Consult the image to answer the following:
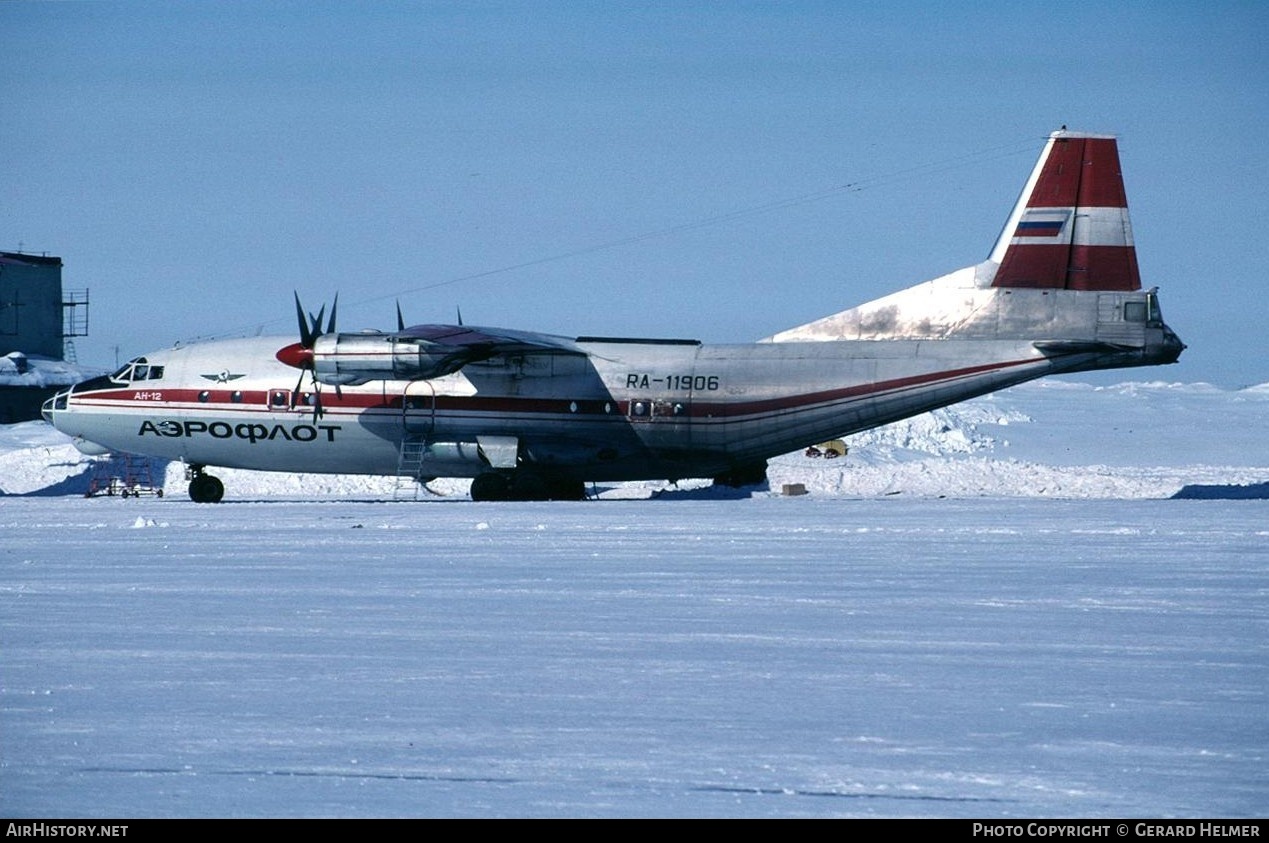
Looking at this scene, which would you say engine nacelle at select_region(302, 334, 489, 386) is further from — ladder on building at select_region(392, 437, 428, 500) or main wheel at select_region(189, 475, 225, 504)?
main wheel at select_region(189, 475, 225, 504)

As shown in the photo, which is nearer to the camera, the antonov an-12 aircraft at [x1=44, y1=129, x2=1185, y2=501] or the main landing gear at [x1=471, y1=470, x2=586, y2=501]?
the antonov an-12 aircraft at [x1=44, y1=129, x2=1185, y2=501]

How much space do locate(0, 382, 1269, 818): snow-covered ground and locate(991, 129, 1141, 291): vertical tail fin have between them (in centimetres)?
844

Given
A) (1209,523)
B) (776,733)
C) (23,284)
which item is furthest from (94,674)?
(23,284)

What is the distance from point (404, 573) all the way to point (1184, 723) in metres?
9.21

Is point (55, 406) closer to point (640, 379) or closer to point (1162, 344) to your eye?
point (640, 379)

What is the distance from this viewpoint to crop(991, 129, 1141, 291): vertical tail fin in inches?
1072

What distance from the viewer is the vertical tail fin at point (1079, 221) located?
27.2m

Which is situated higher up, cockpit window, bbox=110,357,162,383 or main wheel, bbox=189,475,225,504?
cockpit window, bbox=110,357,162,383

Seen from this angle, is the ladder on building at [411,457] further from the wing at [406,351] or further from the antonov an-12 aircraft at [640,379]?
the wing at [406,351]

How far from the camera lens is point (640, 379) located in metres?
29.5

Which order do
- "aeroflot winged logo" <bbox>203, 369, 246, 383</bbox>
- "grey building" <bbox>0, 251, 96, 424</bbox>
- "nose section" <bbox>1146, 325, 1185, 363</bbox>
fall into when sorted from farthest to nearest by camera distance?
"grey building" <bbox>0, 251, 96, 424</bbox>, "aeroflot winged logo" <bbox>203, 369, 246, 383</bbox>, "nose section" <bbox>1146, 325, 1185, 363</bbox>

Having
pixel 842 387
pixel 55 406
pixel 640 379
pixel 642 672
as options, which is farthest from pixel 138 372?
pixel 642 672

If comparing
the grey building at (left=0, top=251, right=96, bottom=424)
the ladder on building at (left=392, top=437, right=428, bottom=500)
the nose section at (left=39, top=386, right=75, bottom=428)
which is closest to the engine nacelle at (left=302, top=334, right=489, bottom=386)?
the ladder on building at (left=392, top=437, right=428, bottom=500)

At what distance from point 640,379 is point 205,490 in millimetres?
10379
